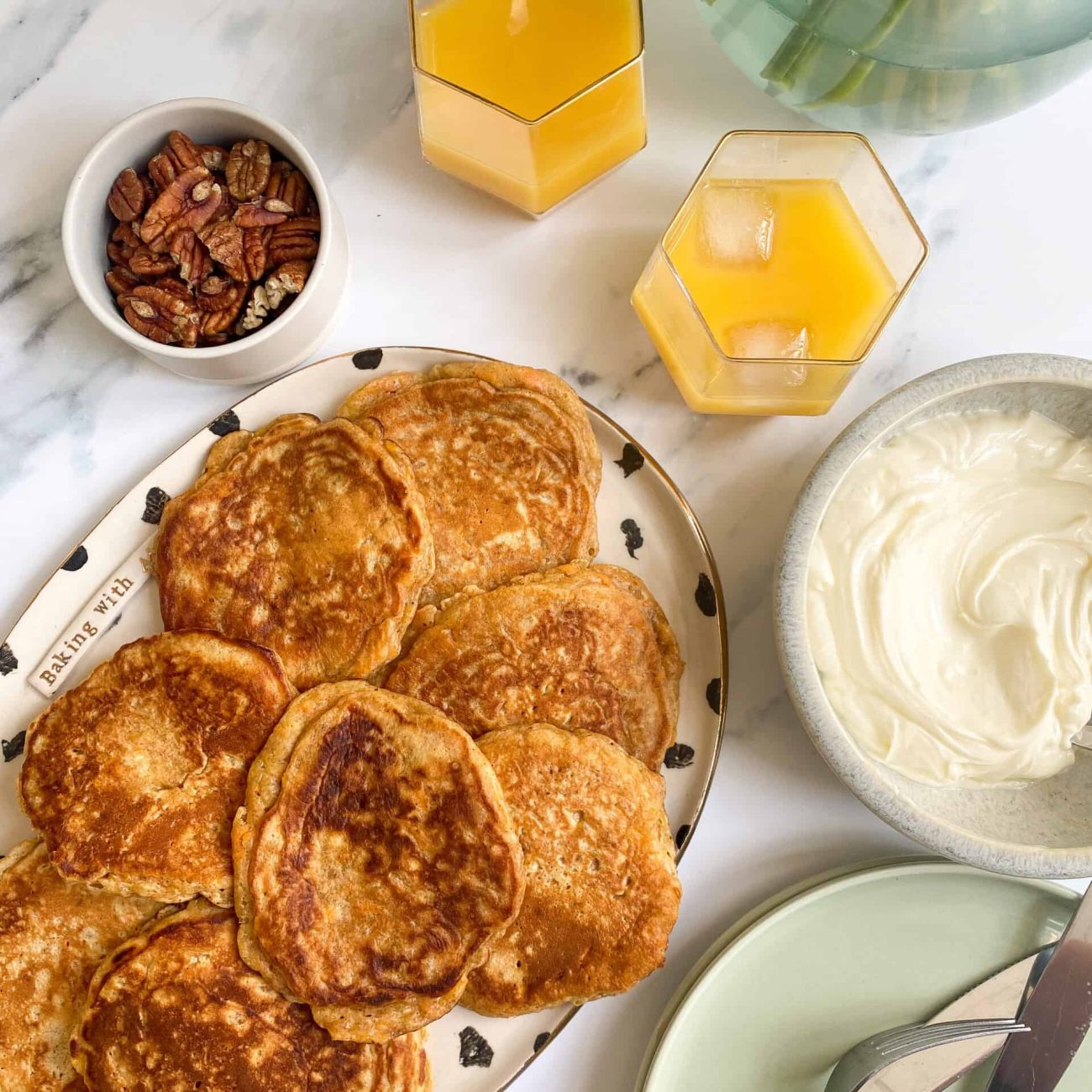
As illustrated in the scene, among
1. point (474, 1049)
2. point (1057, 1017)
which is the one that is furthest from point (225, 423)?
point (1057, 1017)

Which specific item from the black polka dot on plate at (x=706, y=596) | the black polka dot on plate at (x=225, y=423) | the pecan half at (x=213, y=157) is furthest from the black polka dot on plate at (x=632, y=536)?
the pecan half at (x=213, y=157)

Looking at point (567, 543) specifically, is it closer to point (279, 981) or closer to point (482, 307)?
point (482, 307)

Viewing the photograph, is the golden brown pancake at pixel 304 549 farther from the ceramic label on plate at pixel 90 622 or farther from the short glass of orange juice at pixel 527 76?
the short glass of orange juice at pixel 527 76

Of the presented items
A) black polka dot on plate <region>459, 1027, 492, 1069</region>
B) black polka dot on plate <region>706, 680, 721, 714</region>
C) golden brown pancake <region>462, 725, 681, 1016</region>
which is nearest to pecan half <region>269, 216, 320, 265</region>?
golden brown pancake <region>462, 725, 681, 1016</region>

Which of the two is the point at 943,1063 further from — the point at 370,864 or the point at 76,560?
the point at 76,560

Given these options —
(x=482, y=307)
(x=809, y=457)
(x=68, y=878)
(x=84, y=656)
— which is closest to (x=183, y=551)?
(x=84, y=656)

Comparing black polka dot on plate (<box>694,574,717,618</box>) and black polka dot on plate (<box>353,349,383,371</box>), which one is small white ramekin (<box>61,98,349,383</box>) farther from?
black polka dot on plate (<box>694,574,717,618</box>)
